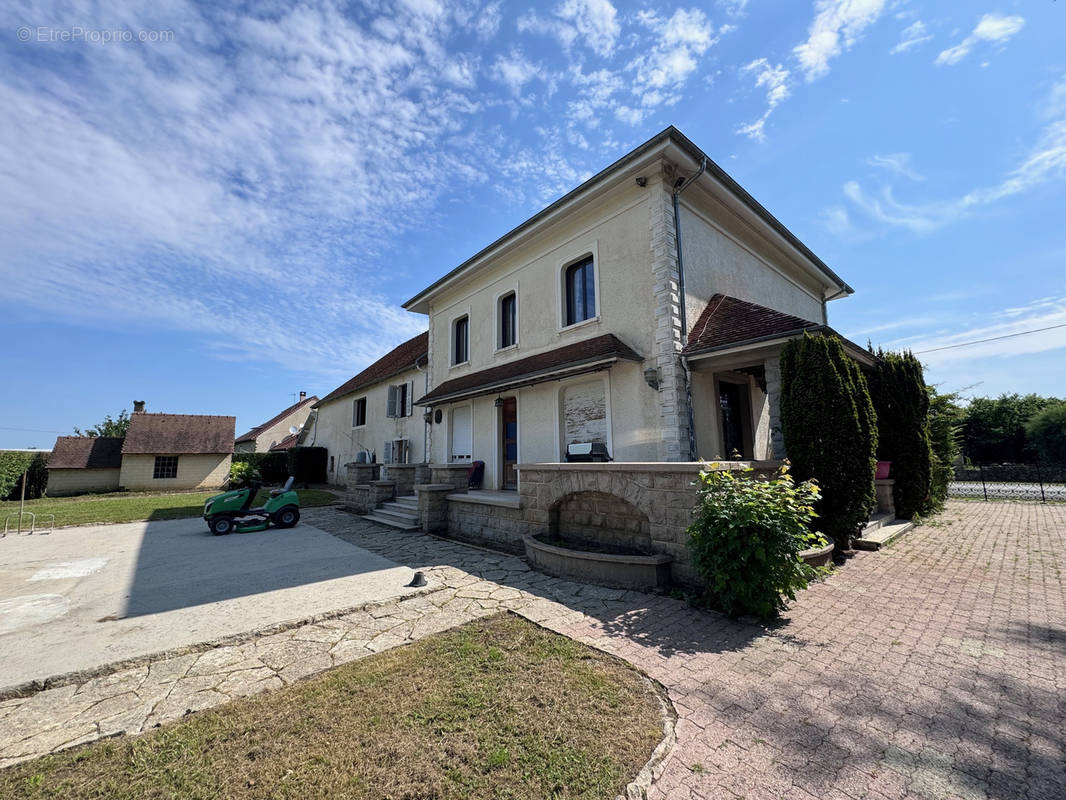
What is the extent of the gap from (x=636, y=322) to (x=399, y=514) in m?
7.65

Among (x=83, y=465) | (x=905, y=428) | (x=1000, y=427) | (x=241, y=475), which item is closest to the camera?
(x=905, y=428)

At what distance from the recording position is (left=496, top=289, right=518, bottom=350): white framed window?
12.4 meters

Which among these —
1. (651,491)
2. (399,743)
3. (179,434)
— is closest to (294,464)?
(179,434)

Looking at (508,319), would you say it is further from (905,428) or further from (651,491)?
(905,428)

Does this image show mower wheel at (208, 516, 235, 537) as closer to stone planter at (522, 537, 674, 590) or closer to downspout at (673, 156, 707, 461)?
stone planter at (522, 537, 674, 590)

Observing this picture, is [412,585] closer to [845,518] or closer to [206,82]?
[845,518]

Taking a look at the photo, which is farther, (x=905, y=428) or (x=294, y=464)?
(x=294, y=464)

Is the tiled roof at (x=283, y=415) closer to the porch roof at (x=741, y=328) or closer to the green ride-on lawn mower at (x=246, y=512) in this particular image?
the green ride-on lawn mower at (x=246, y=512)

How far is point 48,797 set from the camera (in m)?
2.15

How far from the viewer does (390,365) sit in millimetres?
20922

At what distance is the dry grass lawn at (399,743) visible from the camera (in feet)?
7.24

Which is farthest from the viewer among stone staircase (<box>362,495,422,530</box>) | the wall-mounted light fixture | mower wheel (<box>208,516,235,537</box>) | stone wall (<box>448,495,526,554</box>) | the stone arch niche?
stone staircase (<box>362,495,422,530</box>)

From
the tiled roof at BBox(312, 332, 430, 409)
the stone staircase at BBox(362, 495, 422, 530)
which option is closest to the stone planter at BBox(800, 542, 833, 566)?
the stone staircase at BBox(362, 495, 422, 530)

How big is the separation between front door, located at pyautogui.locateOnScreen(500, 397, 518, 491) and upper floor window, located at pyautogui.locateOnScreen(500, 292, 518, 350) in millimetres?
1778
